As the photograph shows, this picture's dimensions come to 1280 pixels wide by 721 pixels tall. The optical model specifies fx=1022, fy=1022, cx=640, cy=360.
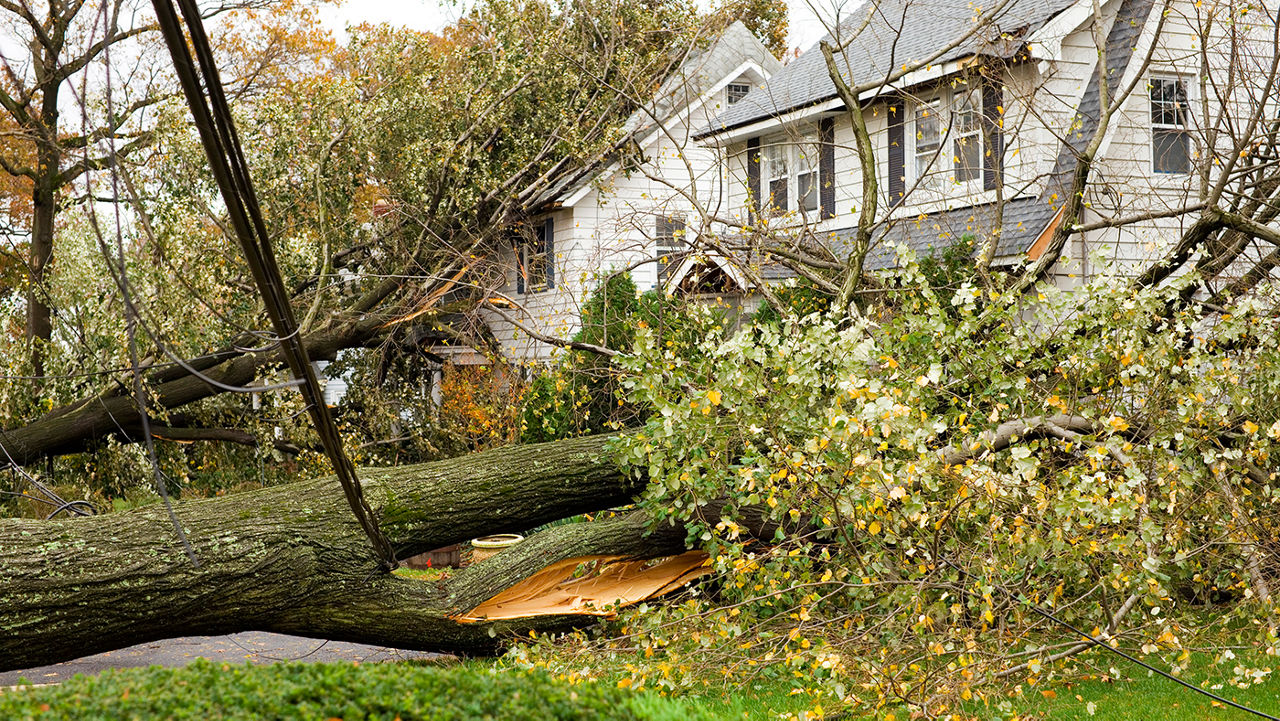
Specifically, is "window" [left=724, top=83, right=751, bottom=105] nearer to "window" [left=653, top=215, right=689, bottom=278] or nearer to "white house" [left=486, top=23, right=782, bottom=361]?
"white house" [left=486, top=23, right=782, bottom=361]

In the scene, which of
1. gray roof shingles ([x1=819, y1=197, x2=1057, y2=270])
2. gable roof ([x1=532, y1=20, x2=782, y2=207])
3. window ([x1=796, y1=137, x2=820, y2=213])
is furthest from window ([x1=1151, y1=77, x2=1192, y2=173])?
gable roof ([x1=532, y1=20, x2=782, y2=207])

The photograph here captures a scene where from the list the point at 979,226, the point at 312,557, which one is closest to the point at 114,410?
the point at 312,557

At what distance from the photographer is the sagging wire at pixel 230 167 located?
121 inches

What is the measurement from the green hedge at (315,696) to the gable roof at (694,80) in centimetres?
1252

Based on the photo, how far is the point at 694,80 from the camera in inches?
655

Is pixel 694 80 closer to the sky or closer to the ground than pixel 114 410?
closer to the sky

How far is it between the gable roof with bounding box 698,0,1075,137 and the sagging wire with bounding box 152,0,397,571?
24.5 ft

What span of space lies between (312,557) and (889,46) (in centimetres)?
1058

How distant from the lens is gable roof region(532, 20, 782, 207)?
1642 centimetres

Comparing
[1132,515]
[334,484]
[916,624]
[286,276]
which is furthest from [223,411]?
[1132,515]

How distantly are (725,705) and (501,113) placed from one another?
10.8 metres

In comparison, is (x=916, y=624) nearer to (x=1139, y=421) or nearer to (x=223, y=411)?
(x=1139, y=421)

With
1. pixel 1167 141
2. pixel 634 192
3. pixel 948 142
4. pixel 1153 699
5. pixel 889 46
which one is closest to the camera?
pixel 1153 699

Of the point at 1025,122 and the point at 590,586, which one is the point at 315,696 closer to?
the point at 590,586
